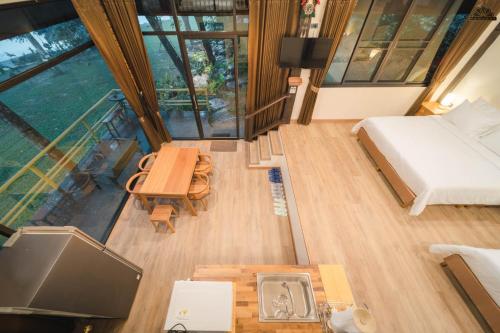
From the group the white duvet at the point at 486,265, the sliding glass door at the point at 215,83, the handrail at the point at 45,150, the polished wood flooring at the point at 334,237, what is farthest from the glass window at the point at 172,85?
the white duvet at the point at 486,265

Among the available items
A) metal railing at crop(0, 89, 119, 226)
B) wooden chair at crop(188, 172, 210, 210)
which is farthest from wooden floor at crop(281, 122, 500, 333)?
metal railing at crop(0, 89, 119, 226)

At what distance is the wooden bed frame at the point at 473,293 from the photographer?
4.75 ft

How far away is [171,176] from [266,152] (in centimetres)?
179

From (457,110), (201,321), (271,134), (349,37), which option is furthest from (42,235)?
(457,110)

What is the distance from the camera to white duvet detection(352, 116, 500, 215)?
6.86ft

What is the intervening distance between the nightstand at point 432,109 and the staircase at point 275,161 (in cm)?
286

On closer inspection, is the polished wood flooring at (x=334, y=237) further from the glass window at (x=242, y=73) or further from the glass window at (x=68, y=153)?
the glass window at (x=242, y=73)

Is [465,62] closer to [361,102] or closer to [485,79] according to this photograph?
[485,79]

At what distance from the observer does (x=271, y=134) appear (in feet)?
12.2

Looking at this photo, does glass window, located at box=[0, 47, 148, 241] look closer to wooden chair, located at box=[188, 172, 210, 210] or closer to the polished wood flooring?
the polished wood flooring

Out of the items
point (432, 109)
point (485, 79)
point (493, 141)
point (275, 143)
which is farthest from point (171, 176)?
point (485, 79)

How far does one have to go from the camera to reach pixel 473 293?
158 centimetres

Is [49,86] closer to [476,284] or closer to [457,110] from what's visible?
[476,284]

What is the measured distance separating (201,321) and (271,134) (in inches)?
123
